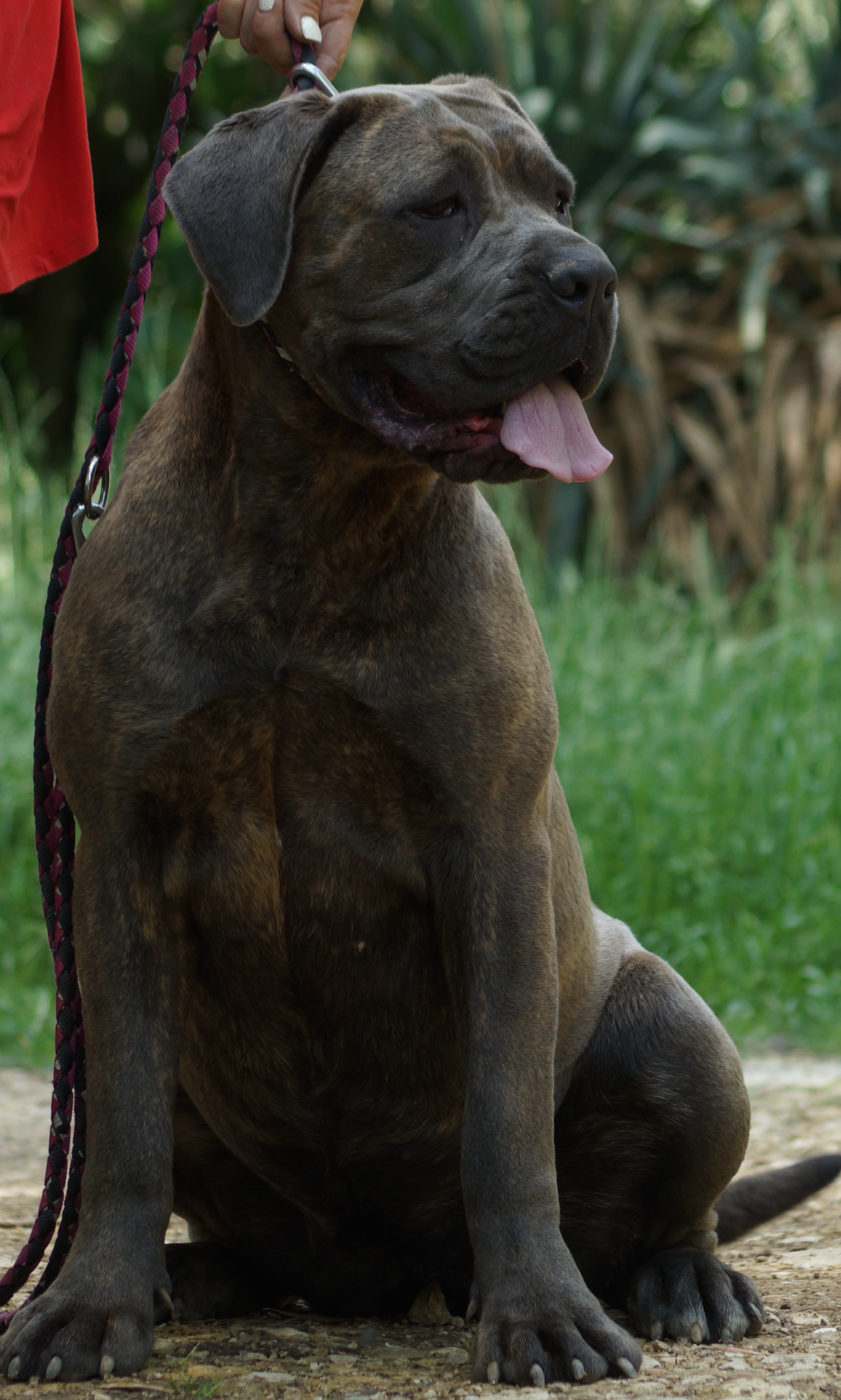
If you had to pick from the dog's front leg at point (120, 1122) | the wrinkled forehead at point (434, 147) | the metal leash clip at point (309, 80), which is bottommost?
the dog's front leg at point (120, 1122)

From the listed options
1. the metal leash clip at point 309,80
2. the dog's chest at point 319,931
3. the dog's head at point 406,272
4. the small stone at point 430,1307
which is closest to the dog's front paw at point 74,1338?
the dog's chest at point 319,931

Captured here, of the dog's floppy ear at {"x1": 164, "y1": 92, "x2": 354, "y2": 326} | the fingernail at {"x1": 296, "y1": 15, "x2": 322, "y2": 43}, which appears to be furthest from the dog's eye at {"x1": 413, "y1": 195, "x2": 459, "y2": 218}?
the fingernail at {"x1": 296, "y1": 15, "x2": 322, "y2": 43}

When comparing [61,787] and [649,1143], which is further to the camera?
[649,1143]

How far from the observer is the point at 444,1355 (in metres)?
2.72

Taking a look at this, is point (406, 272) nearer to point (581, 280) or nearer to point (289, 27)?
point (581, 280)

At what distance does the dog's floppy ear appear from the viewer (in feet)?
8.71

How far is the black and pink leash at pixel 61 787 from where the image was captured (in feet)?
9.36

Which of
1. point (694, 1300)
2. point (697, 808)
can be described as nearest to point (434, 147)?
point (694, 1300)

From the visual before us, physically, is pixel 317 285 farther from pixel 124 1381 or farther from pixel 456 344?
pixel 124 1381

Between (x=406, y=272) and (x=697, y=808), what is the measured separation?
3.78 metres

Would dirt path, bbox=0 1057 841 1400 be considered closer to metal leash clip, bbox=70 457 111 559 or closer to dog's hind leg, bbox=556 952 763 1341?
dog's hind leg, bbox=556 952 763 1341

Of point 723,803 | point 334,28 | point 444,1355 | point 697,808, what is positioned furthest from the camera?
point 723,803

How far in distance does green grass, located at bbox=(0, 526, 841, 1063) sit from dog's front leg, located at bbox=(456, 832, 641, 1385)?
2810 millimetres

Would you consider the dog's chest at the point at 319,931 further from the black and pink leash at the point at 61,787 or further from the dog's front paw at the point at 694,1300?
the dog's front paw at the point at 694,1300
